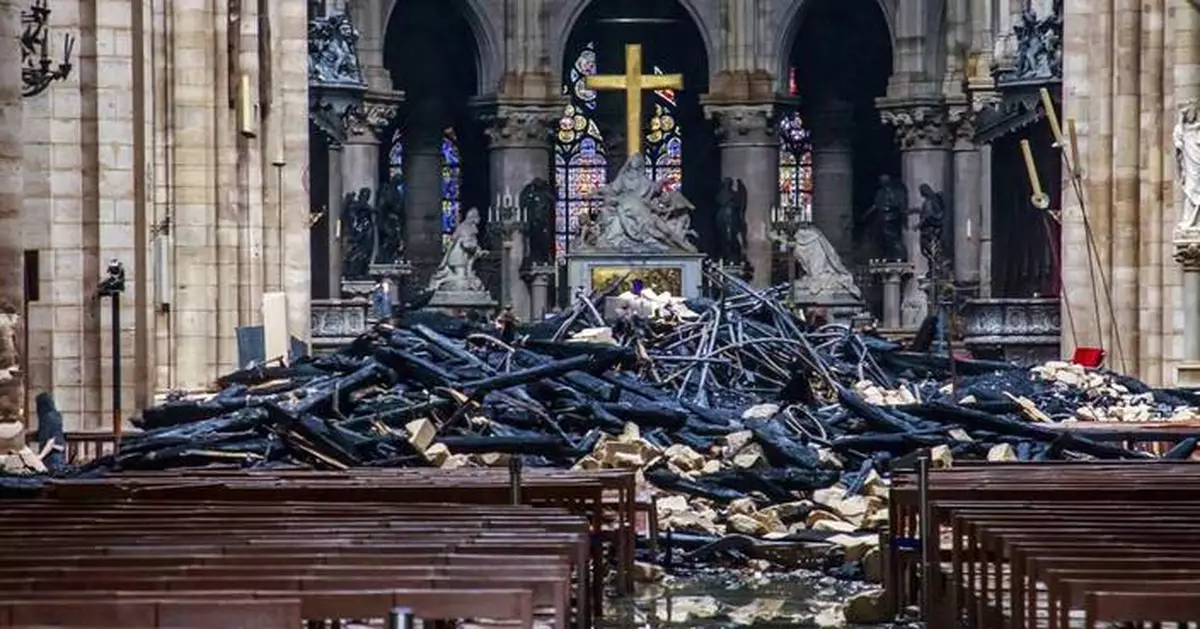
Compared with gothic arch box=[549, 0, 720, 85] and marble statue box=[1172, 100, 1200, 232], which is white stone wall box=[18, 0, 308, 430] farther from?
gothic arch box=[549, 0, 720, 85]

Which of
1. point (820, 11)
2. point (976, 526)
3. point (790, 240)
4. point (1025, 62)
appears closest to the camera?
point (976, 526)

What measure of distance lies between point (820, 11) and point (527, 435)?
4098cm

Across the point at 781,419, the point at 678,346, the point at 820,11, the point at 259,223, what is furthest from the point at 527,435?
the point at 820,11

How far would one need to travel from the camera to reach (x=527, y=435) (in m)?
27.2

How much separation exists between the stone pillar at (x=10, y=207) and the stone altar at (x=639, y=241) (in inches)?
1385

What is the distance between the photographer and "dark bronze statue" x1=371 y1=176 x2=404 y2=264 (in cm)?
6034

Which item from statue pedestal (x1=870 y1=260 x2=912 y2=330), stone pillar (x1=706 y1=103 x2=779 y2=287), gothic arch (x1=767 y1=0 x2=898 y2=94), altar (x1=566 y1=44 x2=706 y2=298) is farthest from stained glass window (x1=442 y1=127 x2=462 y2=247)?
statue pedestal (x1=870 y1=260 x2=912 y2=330)

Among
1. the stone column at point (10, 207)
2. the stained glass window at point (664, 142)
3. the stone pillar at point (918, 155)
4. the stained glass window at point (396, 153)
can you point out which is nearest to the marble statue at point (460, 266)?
the stained glass window at point (396, 153)

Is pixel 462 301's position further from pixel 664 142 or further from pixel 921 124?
pixel 664 142

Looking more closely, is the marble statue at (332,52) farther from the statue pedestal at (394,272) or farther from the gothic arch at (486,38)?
the gothic arch at (486,38)

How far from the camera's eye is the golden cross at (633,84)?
61.7 m

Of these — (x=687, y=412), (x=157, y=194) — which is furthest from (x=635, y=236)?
(x=687, y=412)

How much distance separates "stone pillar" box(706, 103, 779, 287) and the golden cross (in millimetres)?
2323

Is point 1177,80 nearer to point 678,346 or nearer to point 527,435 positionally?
point 678,346
